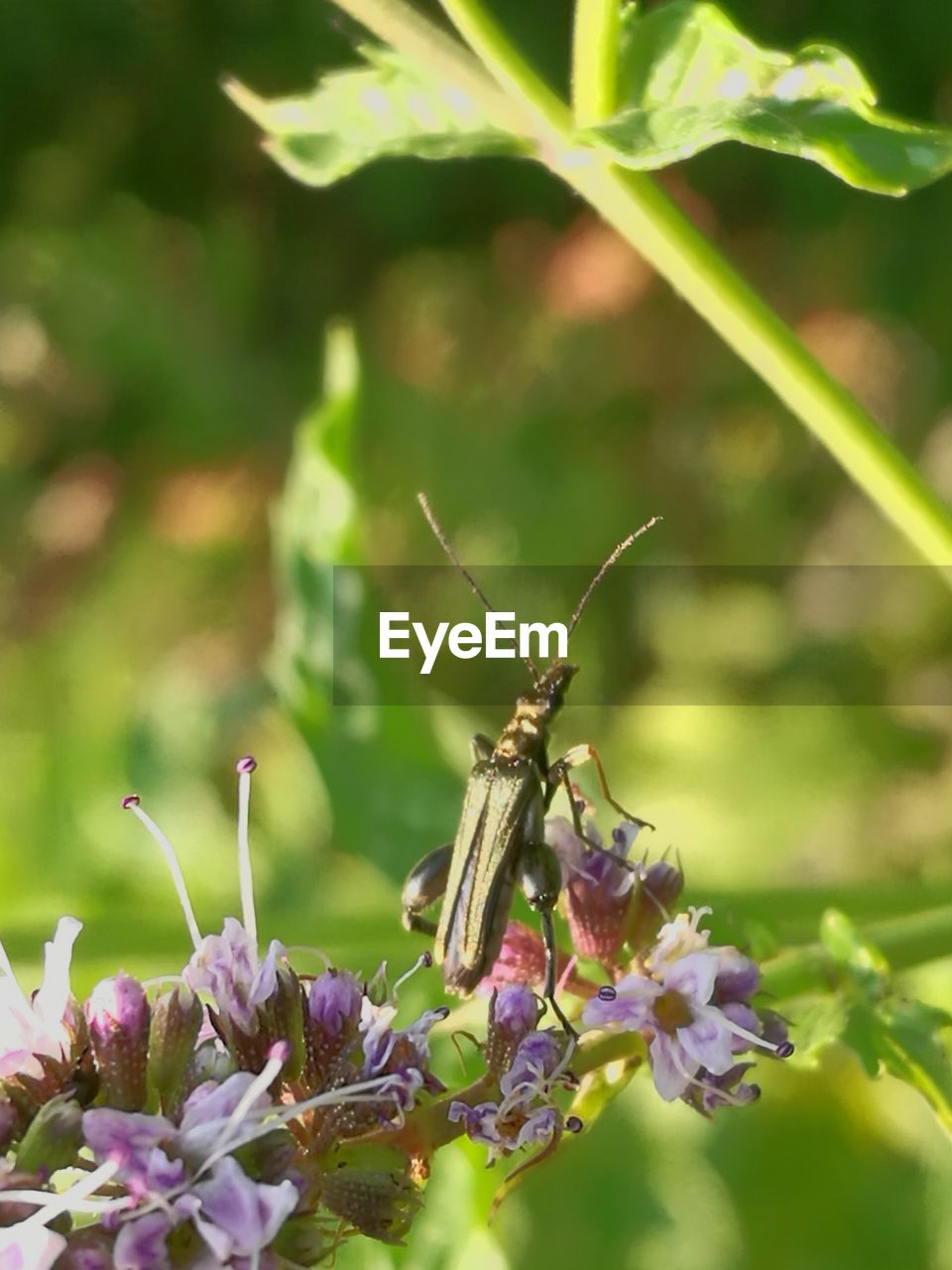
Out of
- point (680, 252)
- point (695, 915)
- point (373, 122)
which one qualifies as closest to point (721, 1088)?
point (695, 915)

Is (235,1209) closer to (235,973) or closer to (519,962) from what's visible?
(235,973)

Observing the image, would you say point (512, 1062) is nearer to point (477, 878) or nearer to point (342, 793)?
point (477, 878)

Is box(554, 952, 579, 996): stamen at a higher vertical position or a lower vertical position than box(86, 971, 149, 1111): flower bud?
higher

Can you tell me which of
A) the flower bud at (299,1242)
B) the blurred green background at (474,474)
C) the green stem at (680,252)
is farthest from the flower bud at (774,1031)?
the blurred green background at (474,474)

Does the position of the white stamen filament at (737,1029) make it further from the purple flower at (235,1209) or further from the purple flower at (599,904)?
the purple flower at (235,1209)

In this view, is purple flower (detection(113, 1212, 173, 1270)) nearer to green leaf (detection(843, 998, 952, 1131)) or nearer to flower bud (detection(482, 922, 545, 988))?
flower bud (detection(482, 922, 545, 988))

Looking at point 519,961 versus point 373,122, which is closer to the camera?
point 519,961

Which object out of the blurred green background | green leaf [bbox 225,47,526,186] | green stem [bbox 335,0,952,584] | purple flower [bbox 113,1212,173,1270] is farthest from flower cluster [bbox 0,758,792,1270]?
the blurred green background
